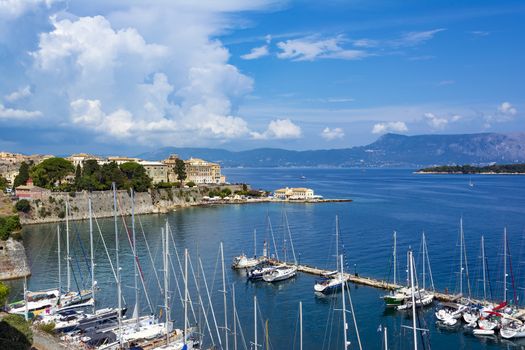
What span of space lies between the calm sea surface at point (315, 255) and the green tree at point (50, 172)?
52.6 ft

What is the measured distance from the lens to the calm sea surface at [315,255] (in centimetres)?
2961

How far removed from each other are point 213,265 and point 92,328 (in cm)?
1898

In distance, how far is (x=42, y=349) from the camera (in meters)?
20.9

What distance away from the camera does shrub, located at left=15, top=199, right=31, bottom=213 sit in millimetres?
65938

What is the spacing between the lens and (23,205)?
6612 cm

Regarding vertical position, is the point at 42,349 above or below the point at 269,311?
above

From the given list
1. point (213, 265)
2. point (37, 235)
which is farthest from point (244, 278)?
point (37, 235)

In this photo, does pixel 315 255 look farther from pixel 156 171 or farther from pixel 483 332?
pixel 156 171

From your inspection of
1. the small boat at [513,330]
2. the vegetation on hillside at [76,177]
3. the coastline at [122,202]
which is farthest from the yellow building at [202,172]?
the small boat at [513,330]

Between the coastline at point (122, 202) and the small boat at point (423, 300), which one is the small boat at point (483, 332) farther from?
the coastline at point (122, 202)

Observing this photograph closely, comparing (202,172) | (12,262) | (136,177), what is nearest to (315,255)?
(12,262)

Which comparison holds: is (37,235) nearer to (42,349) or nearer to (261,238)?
(261,238)

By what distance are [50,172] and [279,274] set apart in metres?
55.1

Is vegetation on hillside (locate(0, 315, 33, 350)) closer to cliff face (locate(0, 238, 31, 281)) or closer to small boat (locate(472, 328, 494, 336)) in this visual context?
cliff face (locate(0, 238, 31, 281))
